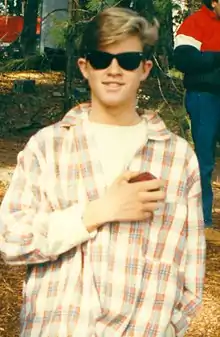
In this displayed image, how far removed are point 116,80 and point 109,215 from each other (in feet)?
1.31

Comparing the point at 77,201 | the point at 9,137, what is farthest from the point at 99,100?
the point at 9,137

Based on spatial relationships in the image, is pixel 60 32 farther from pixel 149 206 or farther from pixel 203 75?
pixel 149 206

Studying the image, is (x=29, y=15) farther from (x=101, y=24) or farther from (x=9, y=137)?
(x=101, y=24)

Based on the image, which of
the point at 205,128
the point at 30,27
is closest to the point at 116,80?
the point at 205,128

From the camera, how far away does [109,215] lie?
2.31 meters

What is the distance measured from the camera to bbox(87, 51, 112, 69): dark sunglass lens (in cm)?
243

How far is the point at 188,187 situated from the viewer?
2.51m

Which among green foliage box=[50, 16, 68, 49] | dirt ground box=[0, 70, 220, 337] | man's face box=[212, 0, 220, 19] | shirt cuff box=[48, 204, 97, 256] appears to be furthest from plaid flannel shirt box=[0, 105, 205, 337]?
green foliage box=[50, 16, 68, 49]

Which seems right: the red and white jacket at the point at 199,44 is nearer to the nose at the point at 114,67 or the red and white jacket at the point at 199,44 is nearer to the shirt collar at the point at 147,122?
the shirt collar at the point at 147,122

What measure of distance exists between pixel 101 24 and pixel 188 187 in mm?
536

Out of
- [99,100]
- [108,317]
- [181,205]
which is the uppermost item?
[99,100]

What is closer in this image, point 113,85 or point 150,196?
point 150,196

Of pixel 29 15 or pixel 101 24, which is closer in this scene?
pixel 101 24

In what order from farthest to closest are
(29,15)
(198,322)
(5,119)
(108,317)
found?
(29,15) → (5,119) → (198,322) → (108,317)
